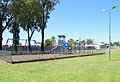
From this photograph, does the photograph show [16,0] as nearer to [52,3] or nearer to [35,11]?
[35,11]

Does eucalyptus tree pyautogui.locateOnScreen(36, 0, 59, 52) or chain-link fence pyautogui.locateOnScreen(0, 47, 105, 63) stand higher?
eucalyptus tree pyautogui.locateOnScreen(36, 0, 59, 52)

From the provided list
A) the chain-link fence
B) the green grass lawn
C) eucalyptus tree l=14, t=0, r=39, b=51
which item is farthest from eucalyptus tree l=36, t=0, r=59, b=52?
the green grass lawn

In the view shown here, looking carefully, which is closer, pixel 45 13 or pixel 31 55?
pixel 31 55

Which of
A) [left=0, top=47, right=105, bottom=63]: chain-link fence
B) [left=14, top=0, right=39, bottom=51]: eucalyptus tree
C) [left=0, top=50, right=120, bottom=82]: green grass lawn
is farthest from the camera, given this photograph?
[left=14, top=0, right=39, bottom=51]: eucalyptus tree

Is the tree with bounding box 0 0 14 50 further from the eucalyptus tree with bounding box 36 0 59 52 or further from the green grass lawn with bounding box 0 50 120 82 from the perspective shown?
the green grass lawn with bounding box 0 50 120 82

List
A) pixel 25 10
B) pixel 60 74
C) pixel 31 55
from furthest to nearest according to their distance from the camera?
pixel 25 10, pixel 31 55, pixel 60 74

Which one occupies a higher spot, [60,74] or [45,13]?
[45,13]

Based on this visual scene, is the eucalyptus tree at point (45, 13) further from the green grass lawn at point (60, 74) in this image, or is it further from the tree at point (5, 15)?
the green grass lawn at point (60, 74)

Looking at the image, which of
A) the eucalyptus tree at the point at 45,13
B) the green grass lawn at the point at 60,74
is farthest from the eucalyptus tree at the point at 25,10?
the green grass lawn at the point at 60,74

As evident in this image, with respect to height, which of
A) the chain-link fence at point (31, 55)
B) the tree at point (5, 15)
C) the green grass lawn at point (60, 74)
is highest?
the tree at point (5, 15)

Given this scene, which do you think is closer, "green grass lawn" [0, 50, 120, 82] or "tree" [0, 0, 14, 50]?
"green grass lawn" [0, 50, 120, 82]

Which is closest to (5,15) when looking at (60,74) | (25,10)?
(25,10)

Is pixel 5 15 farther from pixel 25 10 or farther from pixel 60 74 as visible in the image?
pixel 60 74

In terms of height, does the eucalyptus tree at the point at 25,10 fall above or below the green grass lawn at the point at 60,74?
above
